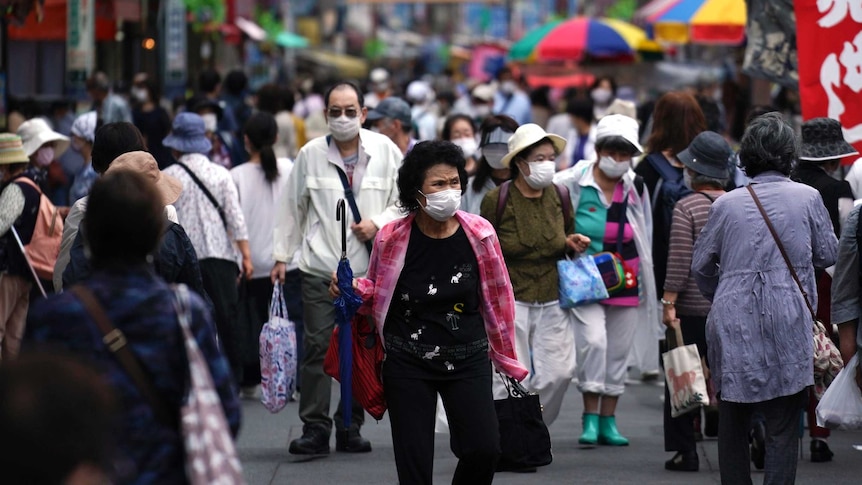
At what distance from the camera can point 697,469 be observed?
803 centimetres

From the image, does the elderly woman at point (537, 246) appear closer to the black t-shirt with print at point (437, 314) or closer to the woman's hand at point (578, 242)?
the woman's hand at point (578, 242)

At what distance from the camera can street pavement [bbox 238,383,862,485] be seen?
308 inches

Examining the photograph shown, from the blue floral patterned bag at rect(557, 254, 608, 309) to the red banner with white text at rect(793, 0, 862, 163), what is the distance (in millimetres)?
1784

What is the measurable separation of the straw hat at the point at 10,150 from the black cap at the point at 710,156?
415 centimetres

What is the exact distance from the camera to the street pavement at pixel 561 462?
7.82 meters

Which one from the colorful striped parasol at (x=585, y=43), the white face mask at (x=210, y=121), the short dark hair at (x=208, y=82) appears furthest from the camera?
the colorful striped parasol at (x=585, y=43)

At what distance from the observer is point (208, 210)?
9602mm

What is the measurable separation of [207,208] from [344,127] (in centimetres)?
167

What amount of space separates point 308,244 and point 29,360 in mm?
5435

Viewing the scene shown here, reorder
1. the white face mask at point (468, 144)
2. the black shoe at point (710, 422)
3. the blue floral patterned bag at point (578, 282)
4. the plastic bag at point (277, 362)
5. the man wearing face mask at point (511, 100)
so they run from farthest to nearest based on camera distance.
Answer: the man wearing face mask at point (511, 100) < the white face mask at point (468, 144) < the black shoe at point (710, 422) < the blue floral patterned bag at point (578, 282) < the plastic bag at point (277, 362)

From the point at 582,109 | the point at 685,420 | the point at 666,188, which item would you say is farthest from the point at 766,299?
the point at 582,109

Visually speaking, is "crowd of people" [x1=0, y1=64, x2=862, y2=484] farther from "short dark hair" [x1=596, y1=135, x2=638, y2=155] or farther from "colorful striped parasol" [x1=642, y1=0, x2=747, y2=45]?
"colorful striped parasol" [x1=642, y1=0, x2=747, y2=45]

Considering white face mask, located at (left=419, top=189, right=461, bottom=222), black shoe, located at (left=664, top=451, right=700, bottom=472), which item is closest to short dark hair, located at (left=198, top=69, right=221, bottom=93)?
black shoe, located at (left=664, top=451, right=700, bottom=472)

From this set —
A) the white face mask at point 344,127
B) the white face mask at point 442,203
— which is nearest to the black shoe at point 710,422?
the white face mask at point 344,127
